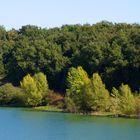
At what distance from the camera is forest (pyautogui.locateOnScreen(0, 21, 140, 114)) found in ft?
216

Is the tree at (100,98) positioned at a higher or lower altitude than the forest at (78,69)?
lower

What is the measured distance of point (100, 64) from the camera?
250 ft

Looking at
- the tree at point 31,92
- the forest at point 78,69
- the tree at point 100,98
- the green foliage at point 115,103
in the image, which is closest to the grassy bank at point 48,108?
the forest at point 78,69

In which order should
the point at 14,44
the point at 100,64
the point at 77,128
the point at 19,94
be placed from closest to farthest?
the point at 77,128 → the point at 100,64 → the point at 19,94 → the point at 14,44

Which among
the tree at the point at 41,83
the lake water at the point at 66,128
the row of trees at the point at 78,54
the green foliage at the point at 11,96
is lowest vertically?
the lake water at the point at 66,128

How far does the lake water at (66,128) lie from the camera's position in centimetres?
4303

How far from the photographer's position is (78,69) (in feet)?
240

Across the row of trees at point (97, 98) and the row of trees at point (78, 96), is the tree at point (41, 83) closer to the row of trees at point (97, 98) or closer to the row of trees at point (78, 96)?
the row of trees at point (78, 96)

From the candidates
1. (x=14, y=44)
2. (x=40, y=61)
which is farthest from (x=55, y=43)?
(x=14, y=44)

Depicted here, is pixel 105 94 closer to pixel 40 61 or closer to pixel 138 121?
pixel 138 121

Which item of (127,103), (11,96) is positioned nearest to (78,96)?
(127,103)

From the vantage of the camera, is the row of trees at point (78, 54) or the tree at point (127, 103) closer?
the tree at point (127, 103)

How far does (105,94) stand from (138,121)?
10827 mm

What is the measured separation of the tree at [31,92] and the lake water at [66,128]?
15.3 metres
